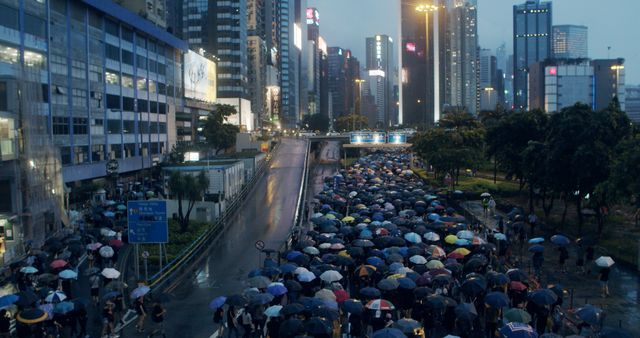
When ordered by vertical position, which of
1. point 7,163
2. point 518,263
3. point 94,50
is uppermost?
point 94,50

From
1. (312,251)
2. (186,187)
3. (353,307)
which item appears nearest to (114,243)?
(186,187)

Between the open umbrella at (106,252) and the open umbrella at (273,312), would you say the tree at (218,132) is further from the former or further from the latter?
the open umbrella at (273,312)

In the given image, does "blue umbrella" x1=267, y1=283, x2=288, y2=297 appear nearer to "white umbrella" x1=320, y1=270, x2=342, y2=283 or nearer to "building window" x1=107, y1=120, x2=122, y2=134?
"white umbrella" x1=320, y1=270, x2=342, y2=283

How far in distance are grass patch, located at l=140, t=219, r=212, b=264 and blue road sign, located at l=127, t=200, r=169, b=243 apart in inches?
187

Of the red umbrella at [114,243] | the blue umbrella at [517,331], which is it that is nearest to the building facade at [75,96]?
the red umbrella at [114,243]

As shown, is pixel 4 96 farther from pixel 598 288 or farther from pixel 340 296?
pixel 598 288

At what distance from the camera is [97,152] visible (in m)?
63.4

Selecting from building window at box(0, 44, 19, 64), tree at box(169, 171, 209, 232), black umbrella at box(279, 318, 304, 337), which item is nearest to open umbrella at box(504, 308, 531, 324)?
black umbrella at box(279, 318, 304, 337)

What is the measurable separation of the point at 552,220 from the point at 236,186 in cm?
2494

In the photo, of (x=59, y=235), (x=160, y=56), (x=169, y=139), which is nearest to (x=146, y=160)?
(x=169, y=139)

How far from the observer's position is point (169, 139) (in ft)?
278

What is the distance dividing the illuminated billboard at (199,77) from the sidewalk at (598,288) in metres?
75.3

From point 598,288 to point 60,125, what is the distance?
4568 centimetres

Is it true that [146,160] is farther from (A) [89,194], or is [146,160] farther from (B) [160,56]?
(A) [89,194]
